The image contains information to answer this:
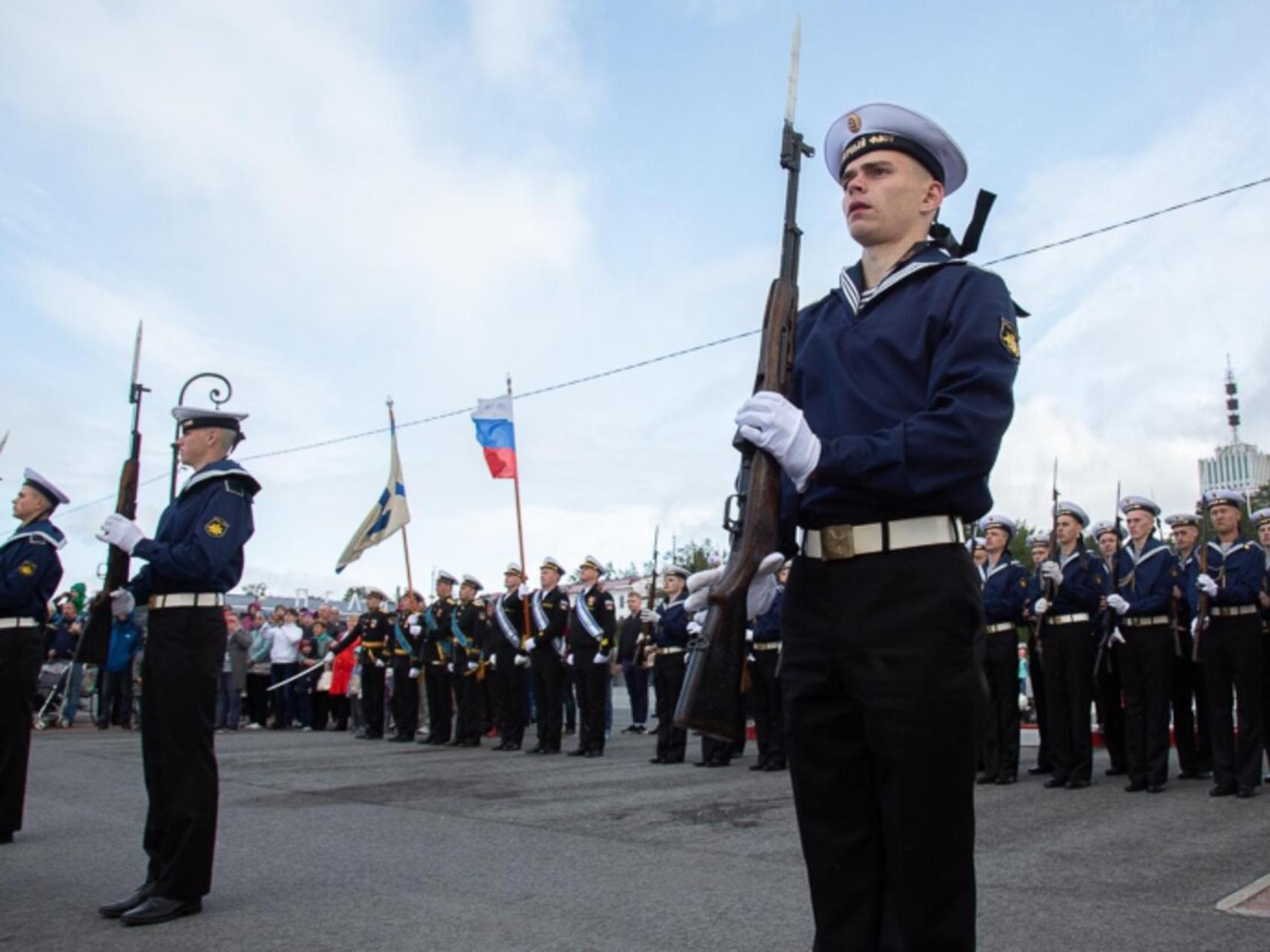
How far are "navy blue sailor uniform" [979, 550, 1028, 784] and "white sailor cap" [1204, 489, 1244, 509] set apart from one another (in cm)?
168

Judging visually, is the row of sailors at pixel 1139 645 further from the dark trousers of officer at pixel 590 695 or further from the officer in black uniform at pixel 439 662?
the officer in black uniform at pixel 439 662

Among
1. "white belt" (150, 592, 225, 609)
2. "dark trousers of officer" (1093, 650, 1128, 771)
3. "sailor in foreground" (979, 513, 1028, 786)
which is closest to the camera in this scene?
"white belt" (150, 592, 225, 609)

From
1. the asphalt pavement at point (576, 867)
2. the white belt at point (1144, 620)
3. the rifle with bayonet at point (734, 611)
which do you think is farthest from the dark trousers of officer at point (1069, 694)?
the rifle with bayonet at point (734, 611)

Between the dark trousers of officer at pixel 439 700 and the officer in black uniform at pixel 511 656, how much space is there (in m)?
1.37

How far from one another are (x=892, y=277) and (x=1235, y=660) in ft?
25.2

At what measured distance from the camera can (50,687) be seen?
18516mm

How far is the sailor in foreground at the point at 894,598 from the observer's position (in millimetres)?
2295

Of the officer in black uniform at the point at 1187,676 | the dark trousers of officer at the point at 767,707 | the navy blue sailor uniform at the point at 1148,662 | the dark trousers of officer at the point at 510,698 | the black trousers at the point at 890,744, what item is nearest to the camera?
the black trousers at the point at 890,744

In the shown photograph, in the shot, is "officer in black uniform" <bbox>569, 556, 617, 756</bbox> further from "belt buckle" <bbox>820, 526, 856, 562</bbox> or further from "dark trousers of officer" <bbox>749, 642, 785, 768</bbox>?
"belt buckle" <bbox>820, 526, 856, 562</bbox>

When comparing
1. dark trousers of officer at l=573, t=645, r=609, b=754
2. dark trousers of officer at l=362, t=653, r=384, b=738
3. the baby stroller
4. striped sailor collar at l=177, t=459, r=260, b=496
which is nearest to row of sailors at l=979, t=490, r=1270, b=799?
dark trousers of officer at l=573, t=645, r=609, b=754

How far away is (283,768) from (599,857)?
690cm

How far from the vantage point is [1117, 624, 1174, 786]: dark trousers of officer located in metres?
8.89

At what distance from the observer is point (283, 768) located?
38.9ft

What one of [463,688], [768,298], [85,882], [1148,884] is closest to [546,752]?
[463,688]
